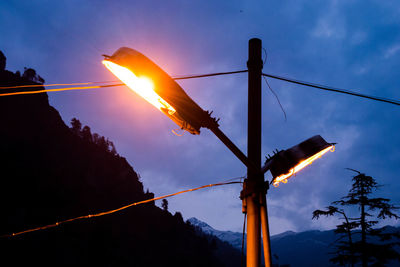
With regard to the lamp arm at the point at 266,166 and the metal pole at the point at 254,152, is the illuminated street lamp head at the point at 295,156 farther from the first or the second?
the metal pole at the point at 254,152

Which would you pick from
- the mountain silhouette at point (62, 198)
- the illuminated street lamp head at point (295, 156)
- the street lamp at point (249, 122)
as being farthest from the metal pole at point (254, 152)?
the mountain silhouette at point (62, 198)

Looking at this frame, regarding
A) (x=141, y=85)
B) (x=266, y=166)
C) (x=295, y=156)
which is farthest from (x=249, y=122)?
(x=141, y=85)

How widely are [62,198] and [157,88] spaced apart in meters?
81.4

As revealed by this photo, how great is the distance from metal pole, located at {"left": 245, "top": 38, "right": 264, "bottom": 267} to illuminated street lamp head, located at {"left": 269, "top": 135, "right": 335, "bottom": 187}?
386 millimetres

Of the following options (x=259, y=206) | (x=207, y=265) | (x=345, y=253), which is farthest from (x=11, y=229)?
(x=207, y=265)

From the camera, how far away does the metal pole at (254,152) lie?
3344 millimetres

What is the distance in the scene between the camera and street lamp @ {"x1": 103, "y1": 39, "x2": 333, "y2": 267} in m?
2.89

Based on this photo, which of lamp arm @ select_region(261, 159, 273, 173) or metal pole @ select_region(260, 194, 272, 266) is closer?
metal pole @ select_region(260, 194, 272, 266)

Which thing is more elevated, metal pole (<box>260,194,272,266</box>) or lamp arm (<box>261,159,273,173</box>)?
lamp arm (<box>261,159,273,173</box>)

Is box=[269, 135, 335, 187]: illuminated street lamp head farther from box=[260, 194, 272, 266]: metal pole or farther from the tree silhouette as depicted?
the tree silhouette

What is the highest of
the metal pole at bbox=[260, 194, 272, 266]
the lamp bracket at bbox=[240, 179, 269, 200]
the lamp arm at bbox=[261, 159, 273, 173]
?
the lamp arm at bbox=[261, 159, 273, 173]

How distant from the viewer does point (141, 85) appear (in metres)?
3.13

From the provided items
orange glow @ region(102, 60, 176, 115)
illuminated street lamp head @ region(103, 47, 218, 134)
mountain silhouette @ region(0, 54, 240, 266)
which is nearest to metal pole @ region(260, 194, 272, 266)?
illuminated street lamp head @ region(103, 47, 218, 134)

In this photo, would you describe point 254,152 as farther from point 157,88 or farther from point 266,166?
point 157,88
